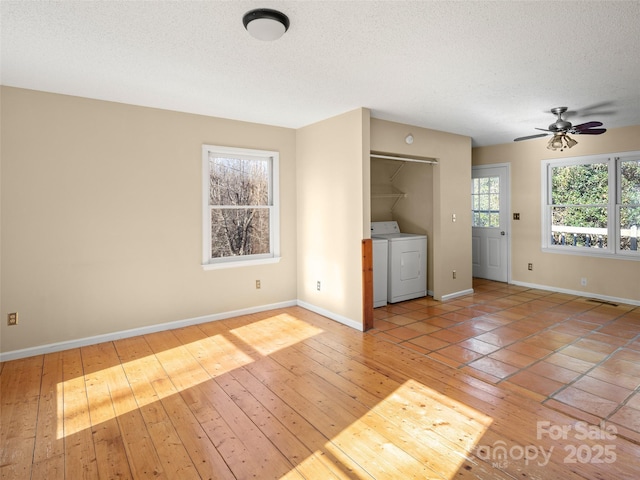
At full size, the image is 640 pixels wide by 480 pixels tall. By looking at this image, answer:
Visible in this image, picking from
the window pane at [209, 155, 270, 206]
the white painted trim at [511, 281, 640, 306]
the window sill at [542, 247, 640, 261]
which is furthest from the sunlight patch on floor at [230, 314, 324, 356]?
the window sill at [542, 247, 640, 261]

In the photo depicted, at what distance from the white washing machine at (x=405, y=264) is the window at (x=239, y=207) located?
1.53 meters

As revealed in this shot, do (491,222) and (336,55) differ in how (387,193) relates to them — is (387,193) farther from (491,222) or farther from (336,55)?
(336,55)

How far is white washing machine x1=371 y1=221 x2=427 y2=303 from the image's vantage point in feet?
17.6

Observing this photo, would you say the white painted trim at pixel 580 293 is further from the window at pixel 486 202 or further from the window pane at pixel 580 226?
the window at pixel 486 202

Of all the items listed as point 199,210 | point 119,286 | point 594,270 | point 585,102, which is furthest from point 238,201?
point 594,270

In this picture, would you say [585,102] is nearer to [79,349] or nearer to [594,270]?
[594,270]

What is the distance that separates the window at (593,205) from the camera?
5.23m

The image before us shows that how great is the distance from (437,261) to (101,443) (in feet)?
15.0

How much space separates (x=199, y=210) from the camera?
4.46 m

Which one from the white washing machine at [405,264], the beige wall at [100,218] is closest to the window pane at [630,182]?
the white washing machine at [405,264]

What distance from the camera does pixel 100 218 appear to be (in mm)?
3836

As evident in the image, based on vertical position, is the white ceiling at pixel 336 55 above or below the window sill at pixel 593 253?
above

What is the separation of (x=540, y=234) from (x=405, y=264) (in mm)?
2519

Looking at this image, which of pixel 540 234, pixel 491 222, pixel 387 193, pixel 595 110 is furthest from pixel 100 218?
pixel 540 234
